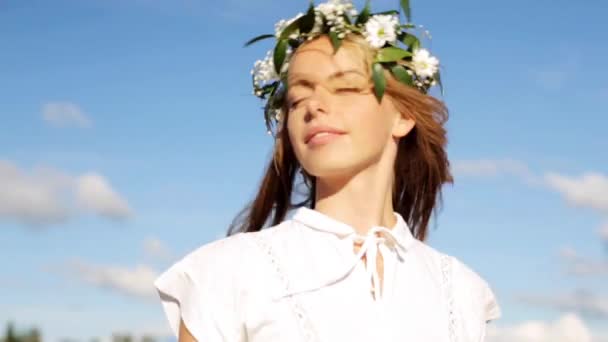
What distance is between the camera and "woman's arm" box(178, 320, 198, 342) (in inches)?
156

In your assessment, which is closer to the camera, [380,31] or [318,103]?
[318,103]

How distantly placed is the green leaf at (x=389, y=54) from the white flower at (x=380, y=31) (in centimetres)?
3

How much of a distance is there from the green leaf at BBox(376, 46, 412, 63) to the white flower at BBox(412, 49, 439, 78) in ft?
0.45

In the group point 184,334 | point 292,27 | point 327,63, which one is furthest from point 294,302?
point 292,27

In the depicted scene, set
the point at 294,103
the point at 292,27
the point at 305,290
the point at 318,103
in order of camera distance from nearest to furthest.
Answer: the point at 305,290 → the point at 318,103 → the point at 294,103 → the point at 292,27

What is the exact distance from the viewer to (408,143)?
4711mm

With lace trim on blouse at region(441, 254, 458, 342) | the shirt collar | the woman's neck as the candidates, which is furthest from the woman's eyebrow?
lace trim on blouse at region(441, 254, 458, 342)

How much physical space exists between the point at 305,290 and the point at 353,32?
1257 millimetres

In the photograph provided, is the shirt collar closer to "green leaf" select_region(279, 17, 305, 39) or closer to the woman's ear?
the woman's ear

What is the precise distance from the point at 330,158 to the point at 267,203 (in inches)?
28.8

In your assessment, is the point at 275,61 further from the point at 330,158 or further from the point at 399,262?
the point at 399,262

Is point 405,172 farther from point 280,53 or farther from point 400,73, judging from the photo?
point 280,53

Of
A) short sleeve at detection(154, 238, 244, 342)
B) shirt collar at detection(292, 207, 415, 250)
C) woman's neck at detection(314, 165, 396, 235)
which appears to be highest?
woman's neck at detection(314, 165, 396, 235)

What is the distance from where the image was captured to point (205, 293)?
3979mm
